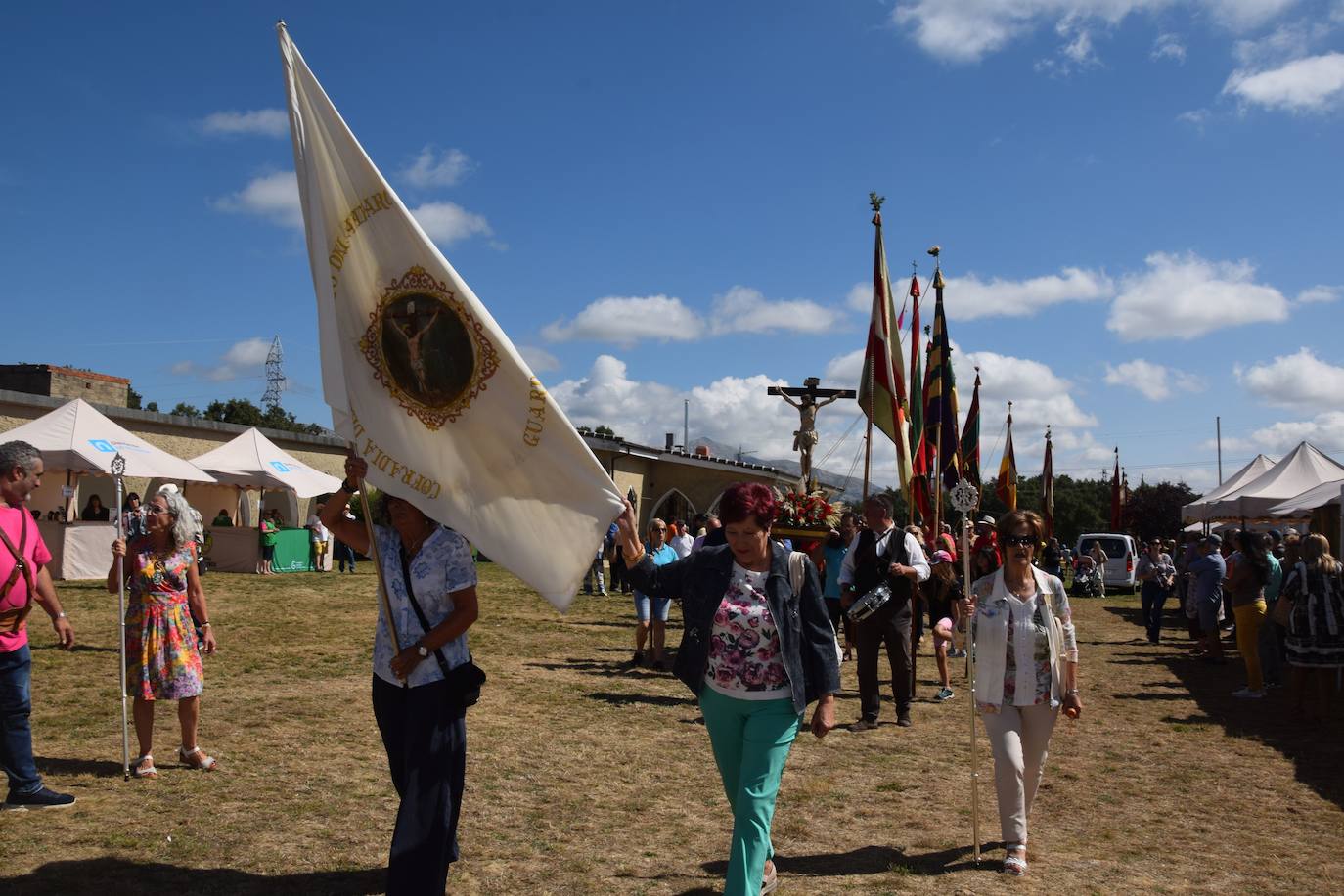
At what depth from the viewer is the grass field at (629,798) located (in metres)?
5.48

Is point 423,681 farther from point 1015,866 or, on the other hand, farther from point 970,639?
point 1015,866

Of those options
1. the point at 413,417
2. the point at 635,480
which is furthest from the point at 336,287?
the point at 635,480

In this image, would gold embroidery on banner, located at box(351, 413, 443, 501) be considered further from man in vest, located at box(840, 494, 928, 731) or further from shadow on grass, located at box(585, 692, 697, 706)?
shadow on grass, located at box(585, 692, 697, 706)

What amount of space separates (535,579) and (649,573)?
598mm

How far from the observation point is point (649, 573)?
16.0 ft

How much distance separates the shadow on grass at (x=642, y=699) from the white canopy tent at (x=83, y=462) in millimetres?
13001

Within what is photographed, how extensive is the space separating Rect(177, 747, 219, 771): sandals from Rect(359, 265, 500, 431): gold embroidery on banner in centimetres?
392

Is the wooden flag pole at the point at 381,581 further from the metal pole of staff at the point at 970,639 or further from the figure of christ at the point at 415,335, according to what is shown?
the metal pole of staff at the point at 970,639

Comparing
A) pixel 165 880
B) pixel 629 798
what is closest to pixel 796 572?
pixel 629 798

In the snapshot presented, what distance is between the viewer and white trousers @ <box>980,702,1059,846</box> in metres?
5.71

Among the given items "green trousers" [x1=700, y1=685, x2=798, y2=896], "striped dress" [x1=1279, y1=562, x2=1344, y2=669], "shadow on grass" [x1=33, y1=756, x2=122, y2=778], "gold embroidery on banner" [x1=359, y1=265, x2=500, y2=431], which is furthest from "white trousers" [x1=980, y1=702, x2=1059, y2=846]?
"striped dress" [x1=1279, y1=562, x2=1344, y2=669]

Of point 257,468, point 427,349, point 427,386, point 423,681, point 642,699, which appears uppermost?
point 257,468

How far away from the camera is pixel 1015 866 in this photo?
561 cm

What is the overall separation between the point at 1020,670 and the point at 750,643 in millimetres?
1834
